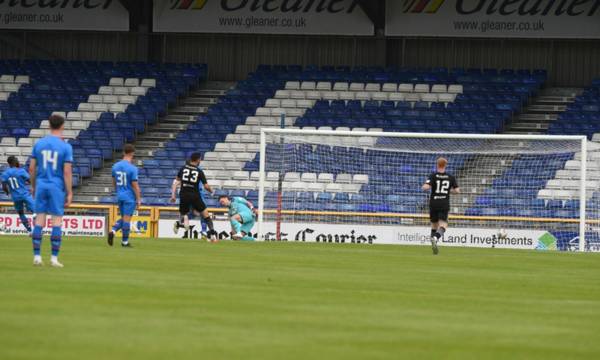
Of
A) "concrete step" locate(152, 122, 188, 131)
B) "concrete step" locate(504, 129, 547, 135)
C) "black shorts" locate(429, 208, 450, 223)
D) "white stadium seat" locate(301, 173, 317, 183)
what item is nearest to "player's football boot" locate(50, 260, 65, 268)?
"black shorts" locate(429, 208, 450, 223)

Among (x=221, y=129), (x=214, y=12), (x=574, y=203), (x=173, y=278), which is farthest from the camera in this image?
(x=214, y=12)

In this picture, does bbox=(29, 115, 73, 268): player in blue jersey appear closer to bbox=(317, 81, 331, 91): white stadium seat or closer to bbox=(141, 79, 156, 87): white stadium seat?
bbox=(317, 81, 331, 91): white stadium seat

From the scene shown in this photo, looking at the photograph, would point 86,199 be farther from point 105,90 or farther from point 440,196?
point 440,196

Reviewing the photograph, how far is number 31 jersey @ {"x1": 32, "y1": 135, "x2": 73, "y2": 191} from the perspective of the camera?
51.4 feet

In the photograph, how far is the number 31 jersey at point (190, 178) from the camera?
90.8ft

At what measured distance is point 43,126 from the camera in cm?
4362

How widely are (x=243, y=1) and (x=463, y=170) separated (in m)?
13.2

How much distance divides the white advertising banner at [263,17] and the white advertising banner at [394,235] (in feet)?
42.4

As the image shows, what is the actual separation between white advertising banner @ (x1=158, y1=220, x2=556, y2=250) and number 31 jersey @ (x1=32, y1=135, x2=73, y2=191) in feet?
57.0

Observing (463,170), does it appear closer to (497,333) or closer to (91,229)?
(91,229)

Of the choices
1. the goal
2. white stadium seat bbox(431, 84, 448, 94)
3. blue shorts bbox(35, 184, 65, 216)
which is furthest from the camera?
white stadium seat bbox(431, 84, 448, 94)

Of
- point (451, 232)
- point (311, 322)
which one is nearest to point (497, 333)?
point (311, 322)

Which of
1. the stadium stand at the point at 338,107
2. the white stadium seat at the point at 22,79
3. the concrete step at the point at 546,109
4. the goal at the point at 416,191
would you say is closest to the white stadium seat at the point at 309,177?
the goal at the point at 416,191

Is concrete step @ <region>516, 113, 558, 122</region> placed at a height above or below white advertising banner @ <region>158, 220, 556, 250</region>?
above
